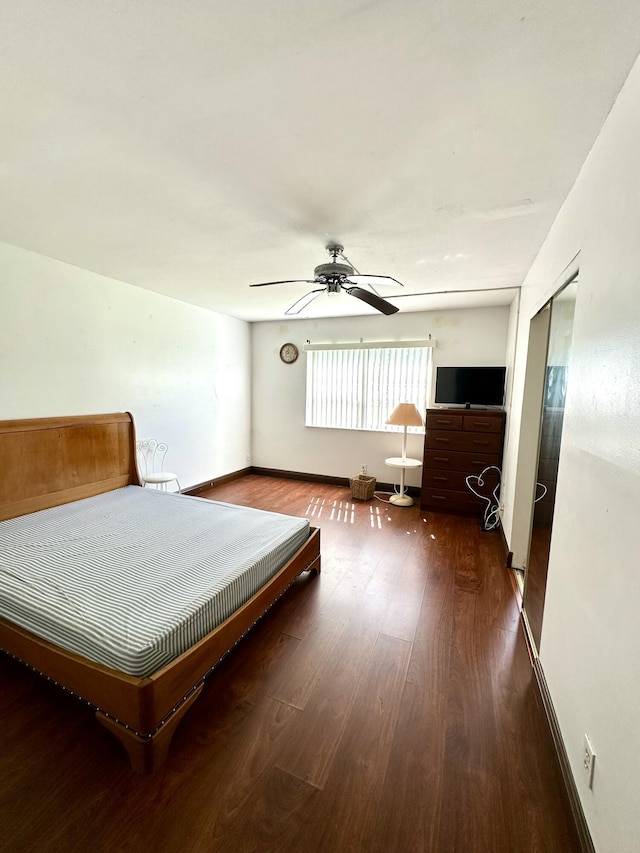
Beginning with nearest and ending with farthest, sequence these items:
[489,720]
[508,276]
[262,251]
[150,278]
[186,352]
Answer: [489,720]
[262,251]
[508,276]
[150,278]
[186,352]

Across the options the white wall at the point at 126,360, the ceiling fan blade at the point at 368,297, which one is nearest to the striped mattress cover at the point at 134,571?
the white wall at the point at 126,360

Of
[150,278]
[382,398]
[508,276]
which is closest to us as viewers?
[508,276]

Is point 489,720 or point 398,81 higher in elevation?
point 398,81

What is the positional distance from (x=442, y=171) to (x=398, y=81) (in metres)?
0.58

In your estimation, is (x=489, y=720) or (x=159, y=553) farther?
(x=159, y=553)

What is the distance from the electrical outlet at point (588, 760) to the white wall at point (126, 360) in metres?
3.85

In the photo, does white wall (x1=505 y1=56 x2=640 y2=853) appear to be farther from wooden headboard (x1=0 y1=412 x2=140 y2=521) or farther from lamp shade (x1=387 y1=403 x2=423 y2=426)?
wooden headboard (x1=0 y1=412 x2=140 y2=521)

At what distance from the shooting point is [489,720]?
1527 mm

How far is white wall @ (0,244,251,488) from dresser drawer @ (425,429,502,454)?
9.73 feet

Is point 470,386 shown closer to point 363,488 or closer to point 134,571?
point 363,488

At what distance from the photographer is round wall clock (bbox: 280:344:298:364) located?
5316 millimetres

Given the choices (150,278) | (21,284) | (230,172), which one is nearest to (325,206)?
(230,172)

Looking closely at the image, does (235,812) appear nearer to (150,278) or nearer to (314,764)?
(314,764)

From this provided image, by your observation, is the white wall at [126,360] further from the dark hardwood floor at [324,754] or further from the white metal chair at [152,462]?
the dark hardwood floor at [324,754]
